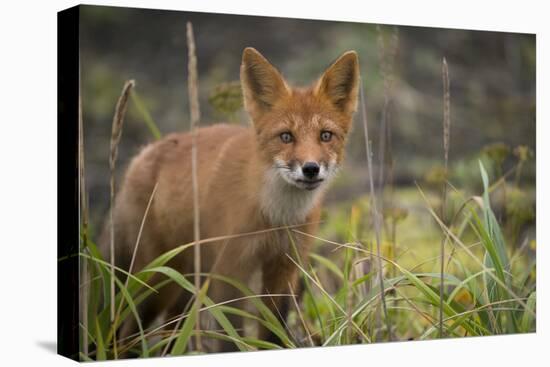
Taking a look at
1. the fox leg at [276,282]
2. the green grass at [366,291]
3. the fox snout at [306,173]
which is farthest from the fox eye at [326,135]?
the fox leg at [276,282]

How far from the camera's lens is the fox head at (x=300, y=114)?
5.55m

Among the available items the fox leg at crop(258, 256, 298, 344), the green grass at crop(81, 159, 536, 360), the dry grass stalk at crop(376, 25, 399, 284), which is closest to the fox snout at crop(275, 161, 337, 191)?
the green grass at crop(81, 159, 536, 360)

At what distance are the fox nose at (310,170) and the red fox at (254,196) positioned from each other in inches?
6.1

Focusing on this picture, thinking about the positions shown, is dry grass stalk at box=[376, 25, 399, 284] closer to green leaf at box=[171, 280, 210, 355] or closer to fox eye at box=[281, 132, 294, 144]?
fox eye at box=[281, 132, 294, 144]

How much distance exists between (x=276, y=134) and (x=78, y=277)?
1639 mm

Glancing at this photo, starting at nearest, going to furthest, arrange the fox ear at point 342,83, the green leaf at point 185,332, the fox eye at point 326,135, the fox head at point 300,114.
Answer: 1. the green leaf at point 185,332
2. the fox head at point 300,114
3. the fox eye at point 326,135
4. the fox ear at point 342,83

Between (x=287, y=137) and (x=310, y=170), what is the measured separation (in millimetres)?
352

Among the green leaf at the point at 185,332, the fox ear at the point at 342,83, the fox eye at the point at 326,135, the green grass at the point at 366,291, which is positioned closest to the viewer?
the green leaf at the point at 185,332

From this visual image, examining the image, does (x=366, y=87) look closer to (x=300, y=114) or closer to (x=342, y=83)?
(x=342, y=83)

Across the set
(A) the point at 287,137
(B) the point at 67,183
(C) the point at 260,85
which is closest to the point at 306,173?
(A) the point at 287,137

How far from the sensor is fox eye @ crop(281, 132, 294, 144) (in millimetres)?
5625

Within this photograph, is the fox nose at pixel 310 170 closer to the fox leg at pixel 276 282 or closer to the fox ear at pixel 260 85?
the fox ear at pixel 260 85

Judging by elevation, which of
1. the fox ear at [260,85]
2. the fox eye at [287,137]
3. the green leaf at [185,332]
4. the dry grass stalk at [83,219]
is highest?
the fox ear at [260,85]

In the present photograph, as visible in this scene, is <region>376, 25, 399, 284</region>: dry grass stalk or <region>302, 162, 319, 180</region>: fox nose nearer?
<region>302, 162, 319, 180</region>: fox nose
